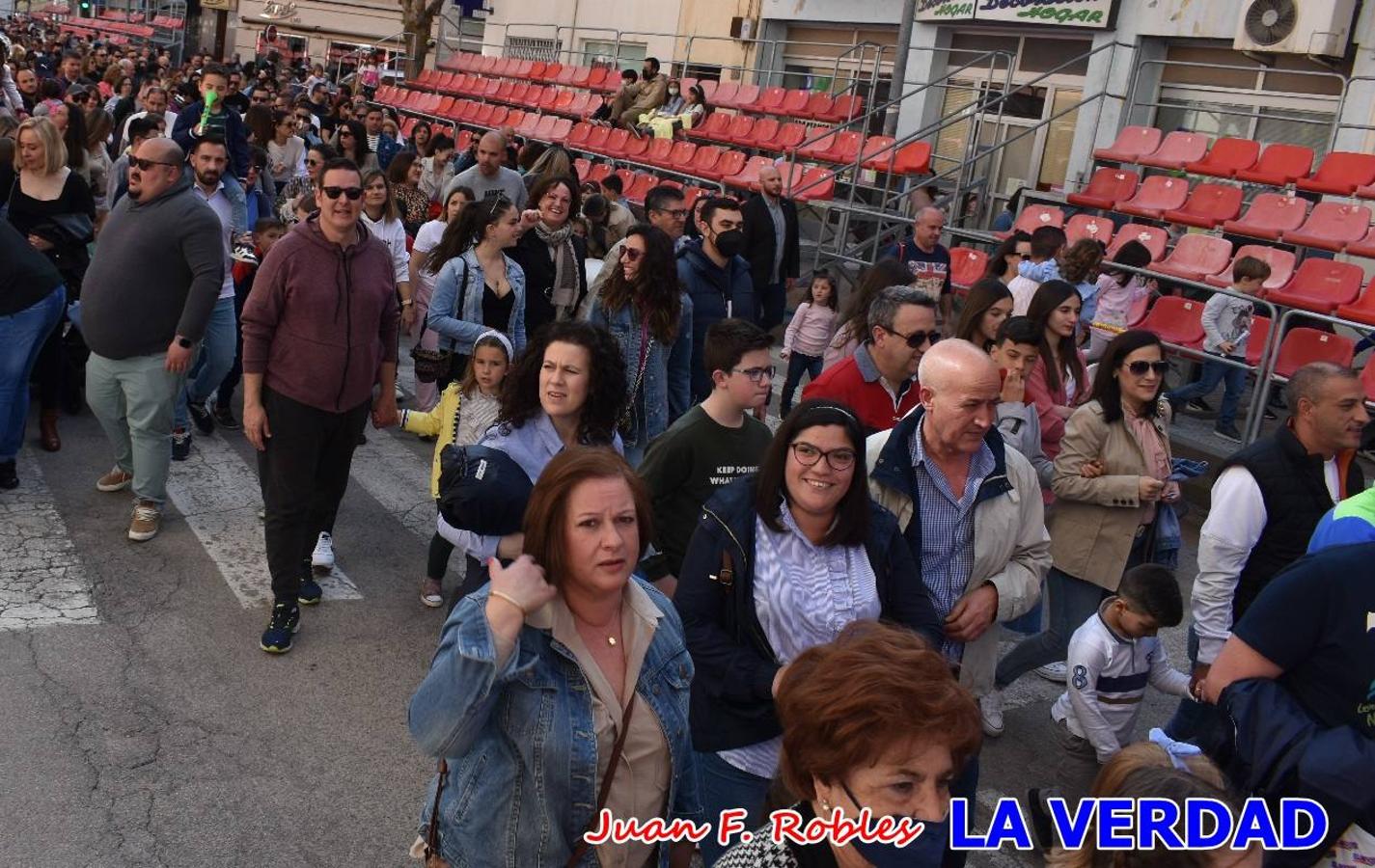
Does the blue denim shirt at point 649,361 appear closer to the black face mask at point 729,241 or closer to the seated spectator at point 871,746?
the black face mask at point 729,241

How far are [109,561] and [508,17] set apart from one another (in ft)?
91.0

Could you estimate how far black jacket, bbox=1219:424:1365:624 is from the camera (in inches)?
179

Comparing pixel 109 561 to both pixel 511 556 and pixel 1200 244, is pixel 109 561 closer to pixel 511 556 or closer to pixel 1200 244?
pixel 511 556

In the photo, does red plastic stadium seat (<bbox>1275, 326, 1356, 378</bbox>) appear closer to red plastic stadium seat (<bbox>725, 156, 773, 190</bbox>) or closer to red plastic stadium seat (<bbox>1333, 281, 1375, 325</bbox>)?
red plastic stadium seat (<bbox>1333, 281, 1375, 325</bbox>)

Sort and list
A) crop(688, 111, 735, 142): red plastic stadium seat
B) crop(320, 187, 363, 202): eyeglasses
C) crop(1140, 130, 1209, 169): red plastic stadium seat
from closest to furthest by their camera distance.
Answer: crop(320, 187, 363, 202): eyeglasses, crop(1140, 130, 1209, 169): red plastic stadium seat, crop(688, 111, 735, 142): red plastic stadium seat

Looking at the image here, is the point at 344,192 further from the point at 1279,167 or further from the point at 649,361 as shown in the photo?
the point at 1279,167

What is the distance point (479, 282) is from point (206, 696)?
278cm

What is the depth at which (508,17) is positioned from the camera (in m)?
31.9

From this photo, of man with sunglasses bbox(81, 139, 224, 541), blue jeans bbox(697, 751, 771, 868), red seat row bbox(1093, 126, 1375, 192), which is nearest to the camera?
blue jeans bbox(697, 751, 771, 868)

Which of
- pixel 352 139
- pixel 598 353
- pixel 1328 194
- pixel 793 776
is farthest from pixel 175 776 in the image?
pixel 1328 194

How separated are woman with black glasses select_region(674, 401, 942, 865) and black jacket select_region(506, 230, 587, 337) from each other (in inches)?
166

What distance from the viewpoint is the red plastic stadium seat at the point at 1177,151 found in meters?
14.5

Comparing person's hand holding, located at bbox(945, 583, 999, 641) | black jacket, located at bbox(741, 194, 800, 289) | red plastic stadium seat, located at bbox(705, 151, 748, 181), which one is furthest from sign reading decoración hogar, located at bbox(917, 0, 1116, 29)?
person's hand holding, located at bbox(945, 583, 999, 641)

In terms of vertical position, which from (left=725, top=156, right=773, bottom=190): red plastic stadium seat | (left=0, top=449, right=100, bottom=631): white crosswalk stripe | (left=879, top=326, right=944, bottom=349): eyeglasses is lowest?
(left=0, top=449, right=100, bottom=631): white crosswalk stripe
